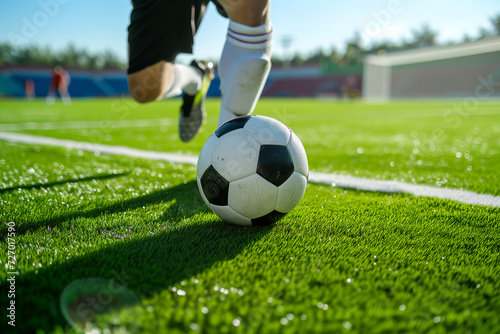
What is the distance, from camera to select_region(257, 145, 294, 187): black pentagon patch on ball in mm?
1578

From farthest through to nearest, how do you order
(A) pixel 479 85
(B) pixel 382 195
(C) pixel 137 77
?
Result: (A) pixel 479 85
(C) pixel 137 77
(B) pixel 382 195

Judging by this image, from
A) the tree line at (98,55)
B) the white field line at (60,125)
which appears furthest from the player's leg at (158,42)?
the tree line at (98,55)

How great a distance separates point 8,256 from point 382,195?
5.91ft

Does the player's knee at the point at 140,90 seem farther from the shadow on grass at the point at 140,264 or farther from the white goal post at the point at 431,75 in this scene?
the white goal post at the point at 431,75

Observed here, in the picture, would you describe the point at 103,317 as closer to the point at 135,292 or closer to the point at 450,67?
the point at 135,292

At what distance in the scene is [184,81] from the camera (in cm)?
288

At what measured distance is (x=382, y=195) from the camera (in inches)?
87.1

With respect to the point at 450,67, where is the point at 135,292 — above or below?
above

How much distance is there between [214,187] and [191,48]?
132cm

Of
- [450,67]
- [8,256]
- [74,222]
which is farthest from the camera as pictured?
[450,67]

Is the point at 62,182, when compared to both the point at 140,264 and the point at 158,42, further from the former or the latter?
the point at 140,264

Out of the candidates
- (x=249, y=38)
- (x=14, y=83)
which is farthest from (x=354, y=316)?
(x=14, y=83)

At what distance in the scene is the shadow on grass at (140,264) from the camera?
0.99 metres

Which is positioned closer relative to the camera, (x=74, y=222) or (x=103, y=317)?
(x=103, y=317)
